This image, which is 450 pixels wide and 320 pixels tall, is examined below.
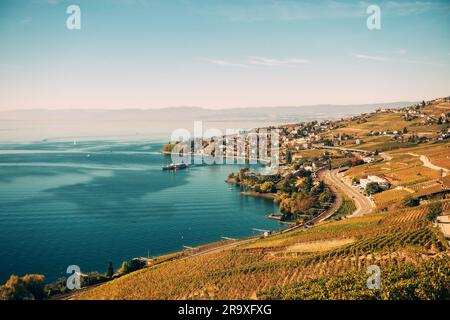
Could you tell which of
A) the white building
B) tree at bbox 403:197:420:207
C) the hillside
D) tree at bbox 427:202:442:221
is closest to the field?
the hillside

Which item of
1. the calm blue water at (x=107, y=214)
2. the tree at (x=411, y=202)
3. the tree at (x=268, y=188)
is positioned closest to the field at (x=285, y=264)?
the tree at (x=411, y=202)

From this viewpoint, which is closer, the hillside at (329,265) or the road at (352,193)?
the hillside at (329,265)

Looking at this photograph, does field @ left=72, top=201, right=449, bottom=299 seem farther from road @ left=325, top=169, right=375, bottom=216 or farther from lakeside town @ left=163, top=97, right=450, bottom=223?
lakeside town @ left=163, top=97, right=450, bottom=223

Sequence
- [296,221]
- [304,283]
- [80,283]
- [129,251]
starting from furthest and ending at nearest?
[296,221]
[129,251]
[80,283]
[304,283]

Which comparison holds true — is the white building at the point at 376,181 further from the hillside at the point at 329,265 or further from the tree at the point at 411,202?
the tree at the point at 411,202

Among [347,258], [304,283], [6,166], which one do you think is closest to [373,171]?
[347,258]

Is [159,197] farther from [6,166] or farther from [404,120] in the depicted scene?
[404,120]
